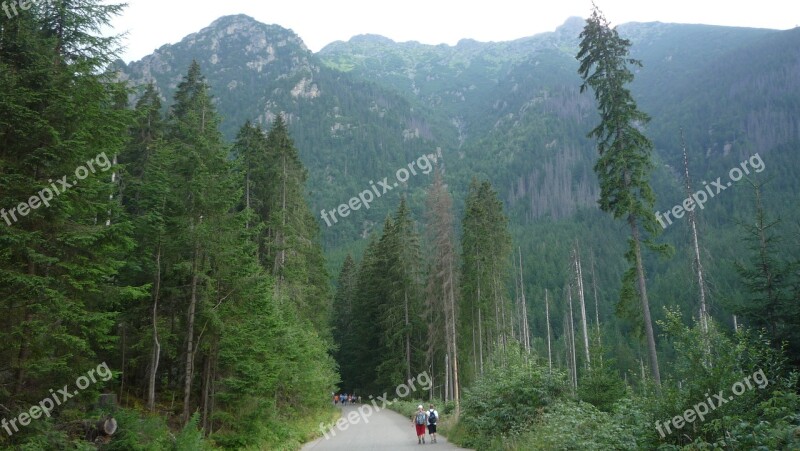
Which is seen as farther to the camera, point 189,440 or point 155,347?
point 155,347

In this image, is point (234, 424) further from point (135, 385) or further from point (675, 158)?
point (675, 158)

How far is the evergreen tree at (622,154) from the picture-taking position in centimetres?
1911

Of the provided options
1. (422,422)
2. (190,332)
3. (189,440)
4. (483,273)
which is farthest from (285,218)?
(189,440)

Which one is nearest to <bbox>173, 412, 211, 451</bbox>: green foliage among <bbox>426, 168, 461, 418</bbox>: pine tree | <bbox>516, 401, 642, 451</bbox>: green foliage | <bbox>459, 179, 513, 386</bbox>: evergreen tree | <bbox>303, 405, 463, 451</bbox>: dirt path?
<bbox>303, 405, 463, 451</bbox>: dirt path

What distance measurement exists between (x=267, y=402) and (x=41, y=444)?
24.8 ft

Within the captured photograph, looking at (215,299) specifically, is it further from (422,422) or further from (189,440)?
(422,422)

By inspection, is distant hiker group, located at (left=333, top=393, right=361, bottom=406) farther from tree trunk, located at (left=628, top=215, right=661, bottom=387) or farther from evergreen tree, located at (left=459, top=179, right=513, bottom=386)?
tree trunk, located at (left=628, top=215, right=661, bottom=387)

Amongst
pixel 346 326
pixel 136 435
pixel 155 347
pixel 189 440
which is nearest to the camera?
→ pixel 136 435

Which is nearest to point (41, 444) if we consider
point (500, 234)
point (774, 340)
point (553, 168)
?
point (774, 340)

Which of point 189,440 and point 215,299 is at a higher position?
point 215,299

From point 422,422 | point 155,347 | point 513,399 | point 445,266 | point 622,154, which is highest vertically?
point 622,154

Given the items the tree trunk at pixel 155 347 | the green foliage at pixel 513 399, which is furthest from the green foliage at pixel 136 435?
the green foliage at pixel 513 399

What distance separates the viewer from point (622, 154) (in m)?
19.3

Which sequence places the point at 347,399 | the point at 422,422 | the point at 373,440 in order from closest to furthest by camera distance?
the point at 422,422 → the point at 373,440 → the point at 347,399
